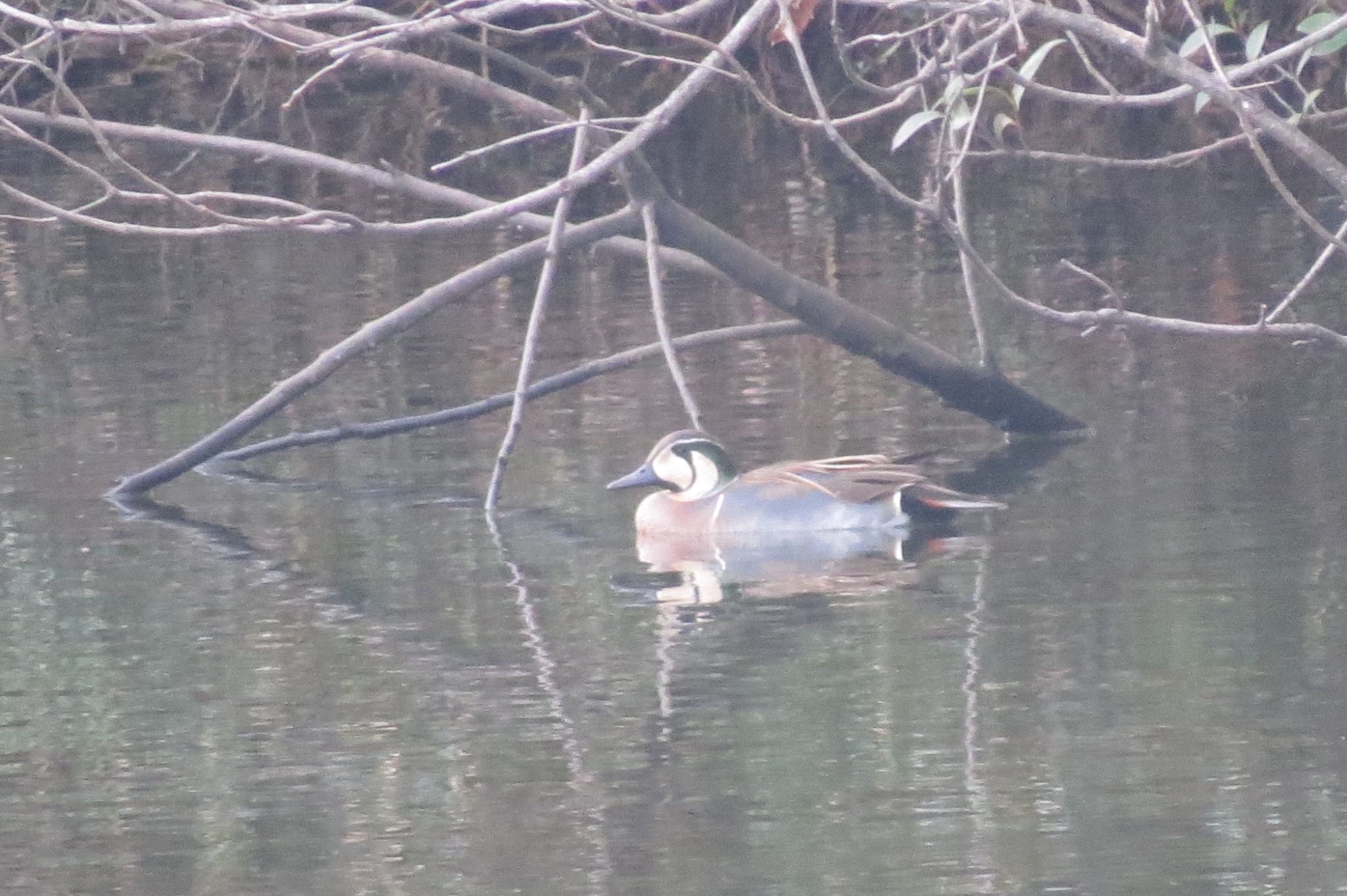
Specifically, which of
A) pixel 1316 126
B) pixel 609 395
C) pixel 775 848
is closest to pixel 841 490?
pixel 609 395

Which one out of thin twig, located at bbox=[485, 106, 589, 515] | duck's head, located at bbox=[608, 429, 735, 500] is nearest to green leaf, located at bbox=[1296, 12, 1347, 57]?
thin twig, located at bbox=[485, 106, 589, 515]

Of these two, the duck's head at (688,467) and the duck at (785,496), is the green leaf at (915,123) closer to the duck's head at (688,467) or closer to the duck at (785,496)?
the duck at (785,496)

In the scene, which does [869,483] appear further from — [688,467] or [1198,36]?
[1198,36]

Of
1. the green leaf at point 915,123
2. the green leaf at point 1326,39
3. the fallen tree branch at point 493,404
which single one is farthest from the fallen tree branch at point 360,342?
the green leaf at point 1326,39

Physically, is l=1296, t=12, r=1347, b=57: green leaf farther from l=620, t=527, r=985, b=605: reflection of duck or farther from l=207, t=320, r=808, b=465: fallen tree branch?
l=207, t=320, r=808, b=465: fallen tree branch

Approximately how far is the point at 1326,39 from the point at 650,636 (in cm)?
344

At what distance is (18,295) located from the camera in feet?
54.2

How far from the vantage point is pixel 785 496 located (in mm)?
10250

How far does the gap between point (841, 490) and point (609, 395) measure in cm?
284

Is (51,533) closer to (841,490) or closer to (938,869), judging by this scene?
(841,490)

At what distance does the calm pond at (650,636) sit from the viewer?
652 cm

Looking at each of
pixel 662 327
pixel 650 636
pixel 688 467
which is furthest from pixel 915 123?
pixel 688 467

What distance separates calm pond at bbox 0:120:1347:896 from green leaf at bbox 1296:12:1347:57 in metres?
1.87

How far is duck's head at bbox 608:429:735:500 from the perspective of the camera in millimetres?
10391
